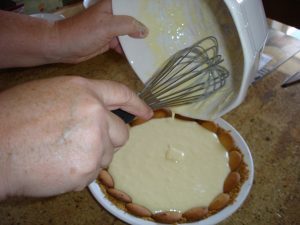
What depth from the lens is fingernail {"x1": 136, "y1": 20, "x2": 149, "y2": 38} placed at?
0.65m

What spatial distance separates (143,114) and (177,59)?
0.18m

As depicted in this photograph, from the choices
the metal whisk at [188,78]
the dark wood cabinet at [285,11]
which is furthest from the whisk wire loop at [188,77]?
the dark wood cabinet at [285,11]

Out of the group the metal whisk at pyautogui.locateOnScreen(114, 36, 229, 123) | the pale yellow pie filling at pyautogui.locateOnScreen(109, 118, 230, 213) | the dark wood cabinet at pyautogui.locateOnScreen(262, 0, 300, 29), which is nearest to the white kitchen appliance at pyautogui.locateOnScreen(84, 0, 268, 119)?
the metal whisk at pyautogui.locateOnScreen(114, 36, 229, 123)

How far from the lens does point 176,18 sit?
0.68m

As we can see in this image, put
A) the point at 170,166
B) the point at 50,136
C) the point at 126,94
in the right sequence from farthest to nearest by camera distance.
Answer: the point at 170,166
the point at 126,94
the point at 50,136

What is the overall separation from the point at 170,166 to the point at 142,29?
0.29 metres

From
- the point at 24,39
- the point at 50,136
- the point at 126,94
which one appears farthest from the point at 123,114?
the point at 24,39

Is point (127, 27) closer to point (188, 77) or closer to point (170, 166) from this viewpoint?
point (188, 77)

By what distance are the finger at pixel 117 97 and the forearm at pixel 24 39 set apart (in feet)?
0.96

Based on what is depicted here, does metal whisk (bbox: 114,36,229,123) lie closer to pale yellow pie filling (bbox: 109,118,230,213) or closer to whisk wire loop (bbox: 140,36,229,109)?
whisk wire loop (bbox: 140,36,229,109)

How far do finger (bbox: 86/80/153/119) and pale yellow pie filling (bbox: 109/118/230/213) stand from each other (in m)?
0.21

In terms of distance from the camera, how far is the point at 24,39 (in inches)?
27.4

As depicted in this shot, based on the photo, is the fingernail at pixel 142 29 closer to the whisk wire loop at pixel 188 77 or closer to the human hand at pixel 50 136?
the whisk wire loop at pixel 188 77

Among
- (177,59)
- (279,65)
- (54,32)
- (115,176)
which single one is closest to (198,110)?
(177,59)
